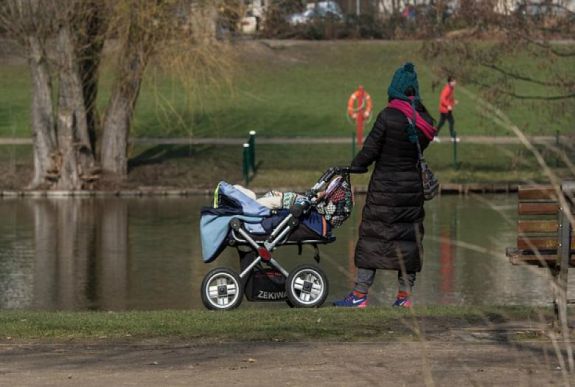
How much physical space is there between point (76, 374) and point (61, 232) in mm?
13676

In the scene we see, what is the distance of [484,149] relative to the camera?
3481 cm

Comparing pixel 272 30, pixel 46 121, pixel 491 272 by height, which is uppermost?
pixel 272 30

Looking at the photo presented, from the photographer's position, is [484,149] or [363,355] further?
[484,149]

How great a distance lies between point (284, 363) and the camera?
8586 millimetres

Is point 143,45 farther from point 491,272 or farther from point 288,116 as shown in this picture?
point 288,116

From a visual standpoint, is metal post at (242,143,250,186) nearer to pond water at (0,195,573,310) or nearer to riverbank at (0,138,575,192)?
riverbank at (0,138,575,192)

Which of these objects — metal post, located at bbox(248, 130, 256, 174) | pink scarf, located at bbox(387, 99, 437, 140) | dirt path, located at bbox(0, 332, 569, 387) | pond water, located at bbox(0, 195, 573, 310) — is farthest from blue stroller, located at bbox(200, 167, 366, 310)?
metal post, located at bbox(248, 130, 256, 174)

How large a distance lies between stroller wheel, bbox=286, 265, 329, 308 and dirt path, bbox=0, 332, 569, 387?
2.65 meters

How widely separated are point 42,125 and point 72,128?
2.01 ft

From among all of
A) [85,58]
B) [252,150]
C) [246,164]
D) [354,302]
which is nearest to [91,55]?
[85,58]

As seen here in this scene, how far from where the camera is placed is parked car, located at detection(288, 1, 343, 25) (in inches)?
2330

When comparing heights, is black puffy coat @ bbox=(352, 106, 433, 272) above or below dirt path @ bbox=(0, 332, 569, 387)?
above

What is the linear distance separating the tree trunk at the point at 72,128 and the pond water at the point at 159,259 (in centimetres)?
140

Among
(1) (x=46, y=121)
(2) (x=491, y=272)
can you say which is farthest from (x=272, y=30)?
(2) (x=491, y=272)
